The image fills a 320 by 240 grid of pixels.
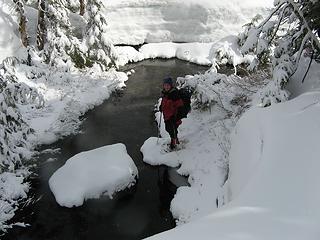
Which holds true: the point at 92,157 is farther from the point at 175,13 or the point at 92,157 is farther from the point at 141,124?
the point at 175,13

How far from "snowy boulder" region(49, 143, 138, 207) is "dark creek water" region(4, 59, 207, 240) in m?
0.18

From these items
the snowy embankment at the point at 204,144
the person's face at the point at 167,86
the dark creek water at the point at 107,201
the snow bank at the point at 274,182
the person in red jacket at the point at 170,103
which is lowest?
the dark creek water at the point at 107,201

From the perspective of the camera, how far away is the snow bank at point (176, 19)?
2036 centimetres

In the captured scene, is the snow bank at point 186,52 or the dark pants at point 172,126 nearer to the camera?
the dark pants at point 172,126

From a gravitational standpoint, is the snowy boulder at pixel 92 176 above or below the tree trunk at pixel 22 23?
below

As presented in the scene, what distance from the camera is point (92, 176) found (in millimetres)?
9789

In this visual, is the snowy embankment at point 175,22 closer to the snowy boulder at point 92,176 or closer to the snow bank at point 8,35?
the snow bank at point 8,35

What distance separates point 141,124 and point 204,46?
7.70 m

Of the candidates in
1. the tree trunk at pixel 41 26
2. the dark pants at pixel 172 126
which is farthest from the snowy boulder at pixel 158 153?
the tree trunk at pixel 41 26

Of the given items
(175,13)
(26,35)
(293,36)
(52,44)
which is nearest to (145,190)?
(293,36)

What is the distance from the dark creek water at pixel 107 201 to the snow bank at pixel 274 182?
7.90 feet

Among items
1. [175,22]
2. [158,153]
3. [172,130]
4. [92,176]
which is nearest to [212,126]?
[172,130]

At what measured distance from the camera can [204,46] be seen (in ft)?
64.0

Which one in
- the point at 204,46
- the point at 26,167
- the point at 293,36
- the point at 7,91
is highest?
the point at 293,36
